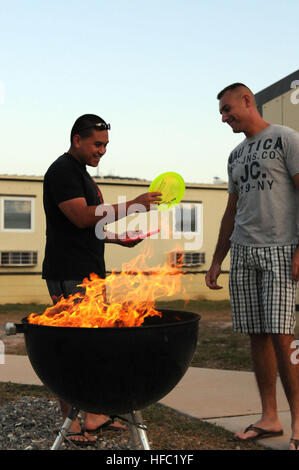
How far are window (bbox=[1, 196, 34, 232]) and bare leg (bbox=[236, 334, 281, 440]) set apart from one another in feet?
34.4

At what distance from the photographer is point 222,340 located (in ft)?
23.9

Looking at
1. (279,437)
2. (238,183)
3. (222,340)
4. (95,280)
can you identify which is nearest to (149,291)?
(95,280)

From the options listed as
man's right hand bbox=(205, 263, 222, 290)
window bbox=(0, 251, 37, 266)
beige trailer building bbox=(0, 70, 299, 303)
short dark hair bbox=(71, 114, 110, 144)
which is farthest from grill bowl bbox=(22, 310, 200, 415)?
window bbox=(0, 251, 37, 266)

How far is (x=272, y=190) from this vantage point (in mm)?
2906

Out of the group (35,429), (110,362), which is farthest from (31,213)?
(110,362)

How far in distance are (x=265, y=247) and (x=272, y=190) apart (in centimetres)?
31

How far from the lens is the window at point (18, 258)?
41.4 feet

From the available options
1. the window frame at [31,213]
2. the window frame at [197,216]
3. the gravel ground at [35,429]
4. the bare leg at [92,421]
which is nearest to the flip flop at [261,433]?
the gravel ground at [35,429]

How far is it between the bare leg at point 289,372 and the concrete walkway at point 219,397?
20 cm

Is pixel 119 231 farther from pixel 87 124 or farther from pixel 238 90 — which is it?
pixel 87 124

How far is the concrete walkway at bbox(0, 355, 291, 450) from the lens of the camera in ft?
11.2

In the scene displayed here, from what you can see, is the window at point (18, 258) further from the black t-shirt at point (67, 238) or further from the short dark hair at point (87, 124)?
the short dark hair at point (87, 124)

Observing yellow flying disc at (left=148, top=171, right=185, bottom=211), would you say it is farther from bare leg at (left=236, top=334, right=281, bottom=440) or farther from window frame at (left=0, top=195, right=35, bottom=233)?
window frame at (left=0, top=195, right=35, bottom=233)
